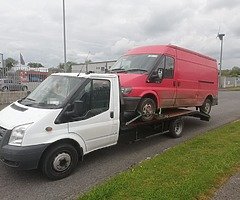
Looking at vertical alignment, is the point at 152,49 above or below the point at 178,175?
above

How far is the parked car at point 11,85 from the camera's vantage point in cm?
1595

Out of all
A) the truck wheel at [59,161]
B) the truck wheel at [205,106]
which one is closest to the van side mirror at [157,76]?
the truck wheel at [59,161]

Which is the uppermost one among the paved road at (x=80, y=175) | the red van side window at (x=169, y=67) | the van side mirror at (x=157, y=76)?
the red van side window at (x=169, y=67)

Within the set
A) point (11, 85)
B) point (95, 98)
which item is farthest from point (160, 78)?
point (11, 85)

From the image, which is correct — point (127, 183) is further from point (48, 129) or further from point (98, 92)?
point (98, 92)

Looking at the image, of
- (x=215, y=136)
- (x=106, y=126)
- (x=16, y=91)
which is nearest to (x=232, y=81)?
(x=16, y=91)

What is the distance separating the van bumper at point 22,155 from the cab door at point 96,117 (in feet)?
2.40

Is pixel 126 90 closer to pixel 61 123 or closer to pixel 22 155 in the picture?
pixel 61 123

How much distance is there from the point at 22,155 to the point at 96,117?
1607mm

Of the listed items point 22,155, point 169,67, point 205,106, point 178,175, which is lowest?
Answer: point 178,175

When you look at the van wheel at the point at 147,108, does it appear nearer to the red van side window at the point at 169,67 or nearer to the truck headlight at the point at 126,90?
the truck headlight at the point at 126,90

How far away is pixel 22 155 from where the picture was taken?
4367mm

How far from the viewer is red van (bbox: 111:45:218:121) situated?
6762mm

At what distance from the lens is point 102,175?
5.10m
